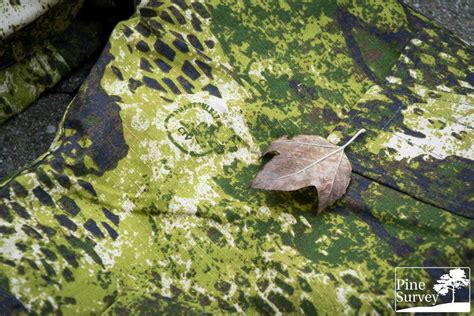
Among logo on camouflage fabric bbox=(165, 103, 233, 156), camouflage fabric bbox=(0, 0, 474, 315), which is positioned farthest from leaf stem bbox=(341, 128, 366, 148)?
logo on camouflage fabric bbox=(165, 103, 233, 156)

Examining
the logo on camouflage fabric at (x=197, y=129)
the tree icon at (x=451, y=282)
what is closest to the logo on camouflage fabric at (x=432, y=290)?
the tree icon at (x=451, y=282)

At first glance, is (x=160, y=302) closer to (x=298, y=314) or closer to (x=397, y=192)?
(x=298, y=314)

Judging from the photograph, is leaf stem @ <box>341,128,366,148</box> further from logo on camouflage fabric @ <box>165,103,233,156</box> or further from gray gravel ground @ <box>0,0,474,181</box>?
gray gravel ground @ <box>0,0,474,181</box>

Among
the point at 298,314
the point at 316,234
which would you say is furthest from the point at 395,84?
the point at 298,314

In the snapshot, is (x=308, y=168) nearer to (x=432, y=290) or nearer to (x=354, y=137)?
(x=354, y=137)

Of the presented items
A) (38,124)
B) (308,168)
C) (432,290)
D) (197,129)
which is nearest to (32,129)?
(38,124)
